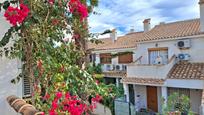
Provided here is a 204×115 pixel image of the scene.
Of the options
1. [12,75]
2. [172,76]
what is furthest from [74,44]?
[172,76]

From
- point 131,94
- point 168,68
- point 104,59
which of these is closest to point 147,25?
point 104,59

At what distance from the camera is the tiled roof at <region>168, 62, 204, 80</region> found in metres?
20.3

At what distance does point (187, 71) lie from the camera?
2147 centimetres

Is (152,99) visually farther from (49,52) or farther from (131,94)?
(49,52)

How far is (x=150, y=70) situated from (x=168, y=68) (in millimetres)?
1965

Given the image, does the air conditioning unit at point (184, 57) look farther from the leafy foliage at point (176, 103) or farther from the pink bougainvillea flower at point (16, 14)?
the pink bougainvillea flower at point (16, 14)

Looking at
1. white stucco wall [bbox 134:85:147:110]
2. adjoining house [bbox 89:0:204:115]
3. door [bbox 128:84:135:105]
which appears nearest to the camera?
adjoining house [bbox 89:0:204:115]

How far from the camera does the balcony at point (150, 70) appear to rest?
22578 mm

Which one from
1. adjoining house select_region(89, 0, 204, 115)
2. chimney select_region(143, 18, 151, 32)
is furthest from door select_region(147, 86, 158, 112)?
chimney select_region(143, 18, 151, 32)

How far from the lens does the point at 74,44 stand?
6.38 meters

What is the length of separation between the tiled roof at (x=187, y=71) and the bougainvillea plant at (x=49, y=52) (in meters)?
16.8

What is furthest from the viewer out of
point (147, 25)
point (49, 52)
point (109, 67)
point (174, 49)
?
point (109, 67)

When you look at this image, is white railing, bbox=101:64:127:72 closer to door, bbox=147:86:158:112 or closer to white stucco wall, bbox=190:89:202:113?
door, bbox=147:86:158:112

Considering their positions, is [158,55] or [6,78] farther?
[158,55]
